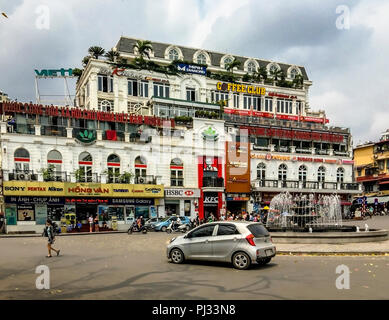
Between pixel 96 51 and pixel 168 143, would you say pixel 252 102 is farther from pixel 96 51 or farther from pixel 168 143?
pixel 96 51

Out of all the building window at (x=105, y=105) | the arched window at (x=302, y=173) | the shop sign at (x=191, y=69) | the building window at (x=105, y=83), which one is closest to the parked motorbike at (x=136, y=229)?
the building window at (x=105, y=105)

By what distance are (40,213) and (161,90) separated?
75.5ft

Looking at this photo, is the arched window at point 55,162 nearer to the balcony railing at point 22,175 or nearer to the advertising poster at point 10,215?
the balcony railing at point 22,175

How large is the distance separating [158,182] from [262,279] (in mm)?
32057

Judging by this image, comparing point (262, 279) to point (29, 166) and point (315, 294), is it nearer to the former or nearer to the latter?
point (315, 294)

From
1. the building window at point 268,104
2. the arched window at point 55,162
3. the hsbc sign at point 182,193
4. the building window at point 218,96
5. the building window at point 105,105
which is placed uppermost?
the building window at point 218,96

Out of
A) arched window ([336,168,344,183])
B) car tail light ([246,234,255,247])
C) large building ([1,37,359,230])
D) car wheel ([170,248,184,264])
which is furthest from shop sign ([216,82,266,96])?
car tail light ([246,234,255,247])

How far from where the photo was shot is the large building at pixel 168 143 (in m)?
37.1

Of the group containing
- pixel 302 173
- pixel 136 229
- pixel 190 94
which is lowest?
pixel 136 229

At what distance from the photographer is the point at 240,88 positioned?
54469mm

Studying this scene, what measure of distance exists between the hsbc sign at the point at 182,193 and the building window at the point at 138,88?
48.6 feet

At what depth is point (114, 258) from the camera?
15.1 meters

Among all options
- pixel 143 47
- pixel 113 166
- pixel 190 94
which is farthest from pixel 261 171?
pixel 143 47
